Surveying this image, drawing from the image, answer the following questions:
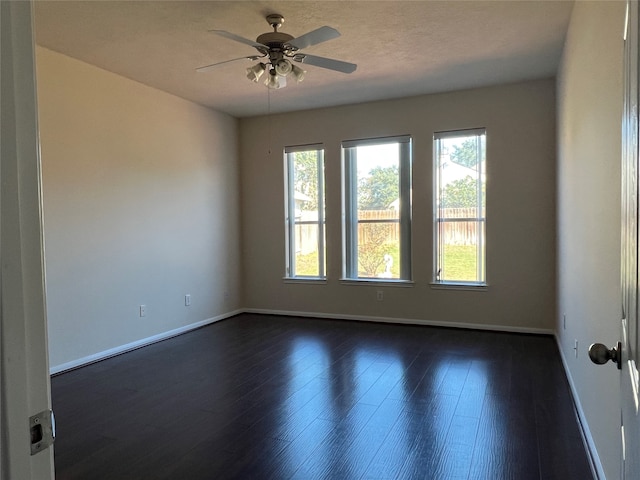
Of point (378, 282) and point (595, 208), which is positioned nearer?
point (595, 208)

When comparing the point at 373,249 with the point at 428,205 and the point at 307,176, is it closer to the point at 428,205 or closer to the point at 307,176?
the point at 428,205

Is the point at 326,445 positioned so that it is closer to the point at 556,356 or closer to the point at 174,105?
the point at 556,356

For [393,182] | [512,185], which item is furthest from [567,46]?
[393,182]

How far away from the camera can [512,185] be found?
197 inches

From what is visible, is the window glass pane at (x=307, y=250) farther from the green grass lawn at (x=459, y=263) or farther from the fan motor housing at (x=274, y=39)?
the fan motor housing at (x=274, y=39)

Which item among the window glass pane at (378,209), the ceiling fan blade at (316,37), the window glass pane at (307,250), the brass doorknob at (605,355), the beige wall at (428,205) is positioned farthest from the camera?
the window glass pane at (307,250)

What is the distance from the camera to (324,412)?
9.66ft

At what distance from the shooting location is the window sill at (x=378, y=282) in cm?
553

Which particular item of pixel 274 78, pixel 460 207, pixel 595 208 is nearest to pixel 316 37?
pixel 274 78

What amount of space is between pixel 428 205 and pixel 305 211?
1724mm

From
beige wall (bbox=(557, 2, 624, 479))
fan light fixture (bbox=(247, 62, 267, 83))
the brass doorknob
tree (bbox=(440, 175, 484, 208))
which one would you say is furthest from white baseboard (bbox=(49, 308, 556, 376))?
the brass doorknob

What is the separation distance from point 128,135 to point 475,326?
4.38 m

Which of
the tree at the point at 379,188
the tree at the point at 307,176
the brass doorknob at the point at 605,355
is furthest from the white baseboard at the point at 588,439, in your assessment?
the tree at the point at 307,176

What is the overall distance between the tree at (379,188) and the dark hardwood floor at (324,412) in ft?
6.15
